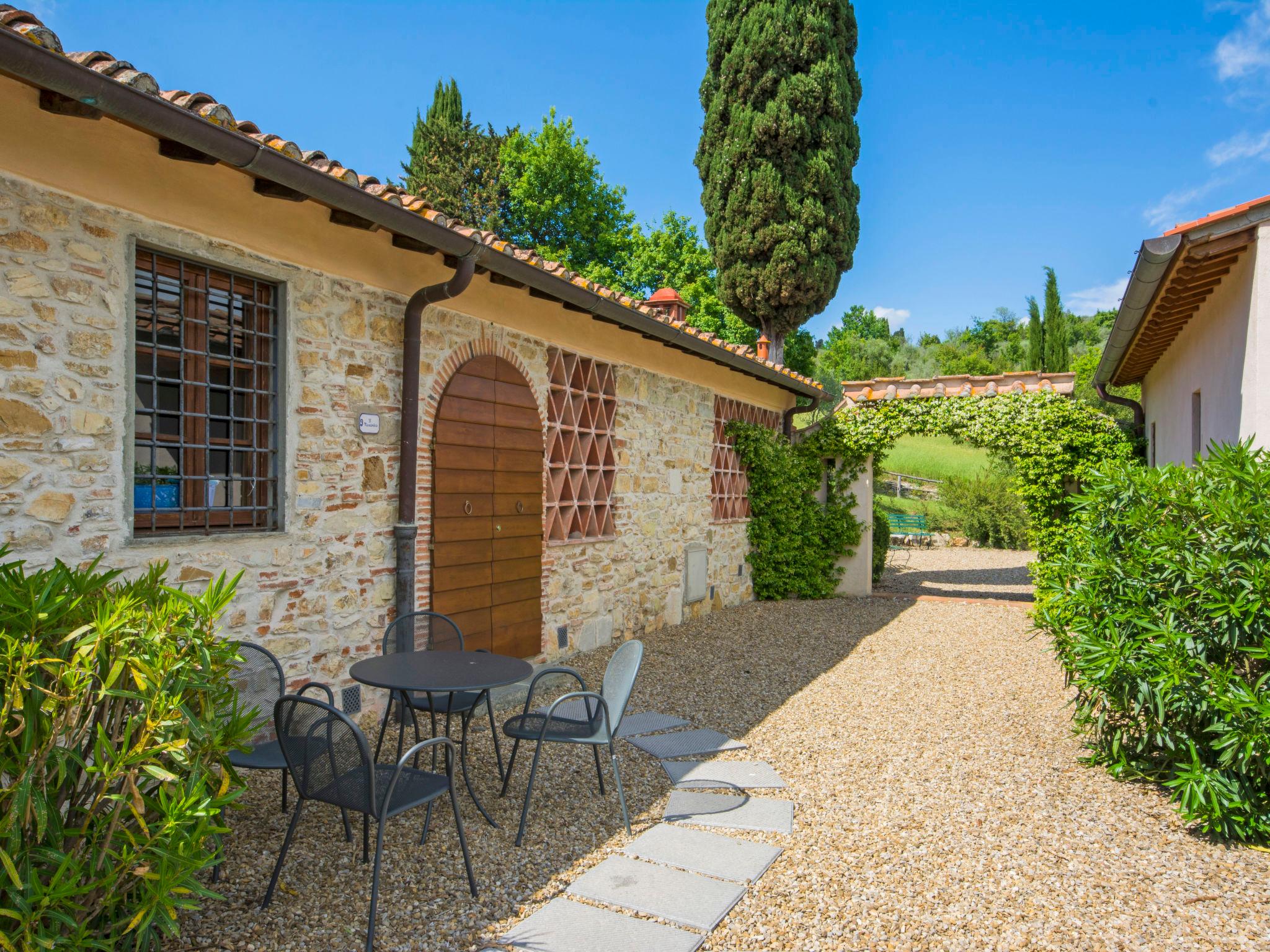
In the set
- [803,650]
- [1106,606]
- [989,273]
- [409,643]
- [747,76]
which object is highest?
[989,273]

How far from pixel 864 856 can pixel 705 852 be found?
0.68 meters

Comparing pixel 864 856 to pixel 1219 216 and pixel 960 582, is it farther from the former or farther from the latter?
pixel 960 582

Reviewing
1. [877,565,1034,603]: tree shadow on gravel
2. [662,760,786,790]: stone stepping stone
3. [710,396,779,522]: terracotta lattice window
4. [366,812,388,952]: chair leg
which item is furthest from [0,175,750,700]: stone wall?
[877,565,1034,603]: tree shadow on gravel

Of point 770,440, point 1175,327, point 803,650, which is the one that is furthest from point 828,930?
point 770,440

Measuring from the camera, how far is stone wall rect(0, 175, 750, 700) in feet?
10.6

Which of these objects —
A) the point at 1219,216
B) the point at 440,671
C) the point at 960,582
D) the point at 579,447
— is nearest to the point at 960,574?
the point at 960,582

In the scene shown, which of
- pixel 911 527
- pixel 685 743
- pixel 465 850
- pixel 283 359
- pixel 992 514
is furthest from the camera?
pixel 911 527

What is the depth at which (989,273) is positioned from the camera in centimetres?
4838

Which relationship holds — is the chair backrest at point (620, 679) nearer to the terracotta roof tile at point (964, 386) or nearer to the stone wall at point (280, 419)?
the stone wall at point (280, 419)

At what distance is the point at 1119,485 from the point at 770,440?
7.08 meters

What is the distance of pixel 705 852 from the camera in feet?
11.0

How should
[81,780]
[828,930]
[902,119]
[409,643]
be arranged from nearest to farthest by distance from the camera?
[81,780]
[828,930]
[409,643]
[902,119]

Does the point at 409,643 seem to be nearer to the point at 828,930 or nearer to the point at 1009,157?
the point at 828,930

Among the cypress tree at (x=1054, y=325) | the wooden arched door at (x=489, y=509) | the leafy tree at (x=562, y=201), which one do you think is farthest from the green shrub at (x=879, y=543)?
the cypress tree at (x=1054, y=325)
